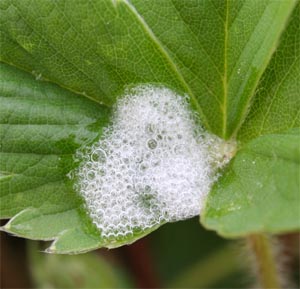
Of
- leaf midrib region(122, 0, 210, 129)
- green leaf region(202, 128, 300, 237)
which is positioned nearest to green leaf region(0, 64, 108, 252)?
leaf midrib region(122, 0, 210, 129)

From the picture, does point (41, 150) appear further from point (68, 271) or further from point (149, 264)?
point (149, 264)

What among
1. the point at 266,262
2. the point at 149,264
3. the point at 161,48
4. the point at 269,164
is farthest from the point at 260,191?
the point at 149,264

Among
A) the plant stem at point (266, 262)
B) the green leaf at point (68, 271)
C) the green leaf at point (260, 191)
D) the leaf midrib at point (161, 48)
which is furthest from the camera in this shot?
the green leaf at point (68, 271)

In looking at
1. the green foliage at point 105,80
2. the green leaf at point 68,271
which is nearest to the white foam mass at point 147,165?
the green foliage at point 105,80

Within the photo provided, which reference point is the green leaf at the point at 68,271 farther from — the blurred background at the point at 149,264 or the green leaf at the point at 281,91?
the green leaf at the point at 281,91

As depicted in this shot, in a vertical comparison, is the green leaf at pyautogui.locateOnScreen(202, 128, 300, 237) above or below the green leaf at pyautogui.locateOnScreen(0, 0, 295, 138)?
below

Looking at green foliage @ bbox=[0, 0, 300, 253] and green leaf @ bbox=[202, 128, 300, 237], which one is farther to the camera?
green foliage @ bbox=[0, 0, 300, 253]

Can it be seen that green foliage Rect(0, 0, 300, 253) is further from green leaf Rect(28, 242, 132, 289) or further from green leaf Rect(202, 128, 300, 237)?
green leaf Rect(28, 242, 132, 289)
